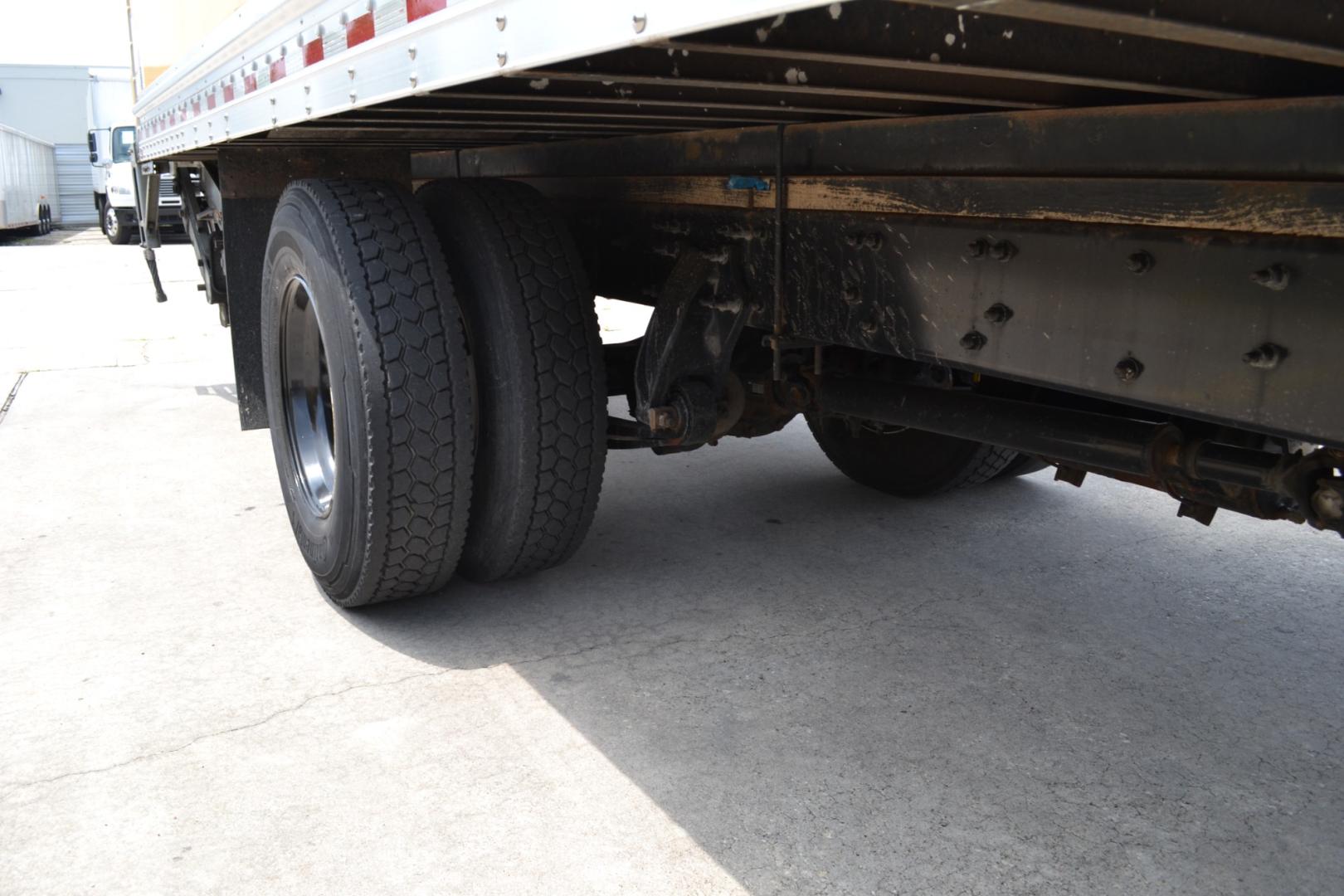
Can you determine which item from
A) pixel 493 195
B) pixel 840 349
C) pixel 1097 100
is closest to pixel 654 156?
pixel 493 195

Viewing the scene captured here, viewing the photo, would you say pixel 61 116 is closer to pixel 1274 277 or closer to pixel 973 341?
pixel 973 341

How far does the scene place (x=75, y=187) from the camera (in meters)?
32.6

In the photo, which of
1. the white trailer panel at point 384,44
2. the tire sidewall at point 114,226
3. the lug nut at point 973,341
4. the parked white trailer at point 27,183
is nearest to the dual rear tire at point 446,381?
the white trailer panel at point 384,44

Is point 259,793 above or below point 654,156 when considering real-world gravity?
below

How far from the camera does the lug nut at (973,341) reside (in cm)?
209

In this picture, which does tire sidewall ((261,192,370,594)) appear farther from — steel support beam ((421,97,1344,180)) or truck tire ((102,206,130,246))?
truck tire ((102,206,130,246))

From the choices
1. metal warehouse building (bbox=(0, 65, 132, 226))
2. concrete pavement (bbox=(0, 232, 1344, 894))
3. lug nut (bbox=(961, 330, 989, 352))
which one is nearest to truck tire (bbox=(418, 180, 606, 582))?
concrete pavement (bbox=(0, 232, 1344, 894))

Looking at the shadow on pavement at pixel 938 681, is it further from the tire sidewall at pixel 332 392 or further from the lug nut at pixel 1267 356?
the lug nut at pixel 1267 356

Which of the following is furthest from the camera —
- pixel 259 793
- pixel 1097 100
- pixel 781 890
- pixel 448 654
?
pixel 448 654

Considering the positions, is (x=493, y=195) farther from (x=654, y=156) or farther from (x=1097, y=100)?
(x=1097, y=100)

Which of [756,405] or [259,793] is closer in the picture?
[259,793]

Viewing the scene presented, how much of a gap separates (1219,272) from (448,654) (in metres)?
2.12

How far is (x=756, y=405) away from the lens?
137 inches

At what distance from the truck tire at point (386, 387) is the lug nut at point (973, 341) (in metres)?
1.37
